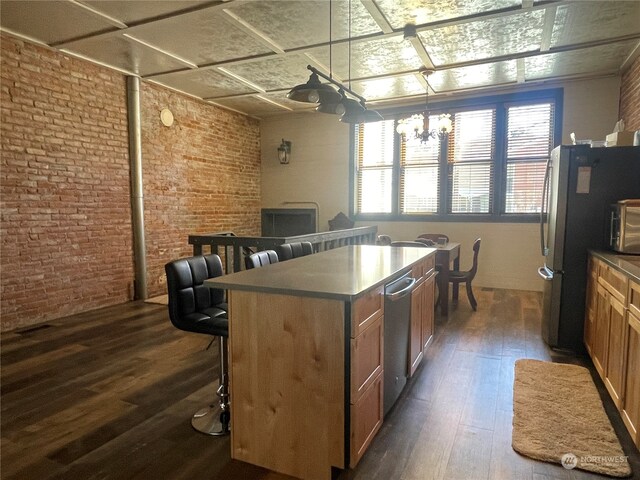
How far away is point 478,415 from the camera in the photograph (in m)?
2.30

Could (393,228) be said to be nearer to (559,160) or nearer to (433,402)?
(559,160)

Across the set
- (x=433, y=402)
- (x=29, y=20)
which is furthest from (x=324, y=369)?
(x=29, y=20)

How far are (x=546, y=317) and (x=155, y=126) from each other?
516 centimetres

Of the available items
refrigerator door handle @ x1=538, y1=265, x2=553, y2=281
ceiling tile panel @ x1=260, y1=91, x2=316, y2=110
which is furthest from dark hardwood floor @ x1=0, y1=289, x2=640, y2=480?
ceiling tile panel @ x1=260, y1=91, x2=316, y2=110

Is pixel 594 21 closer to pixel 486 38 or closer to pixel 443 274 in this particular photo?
pixel 486 38

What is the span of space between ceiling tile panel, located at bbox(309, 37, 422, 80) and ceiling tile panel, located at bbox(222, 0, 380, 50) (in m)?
0.29

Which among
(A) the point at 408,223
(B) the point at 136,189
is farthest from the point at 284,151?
(B) the point at 136,189

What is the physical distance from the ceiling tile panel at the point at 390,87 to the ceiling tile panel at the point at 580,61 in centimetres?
136

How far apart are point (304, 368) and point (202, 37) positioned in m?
3.50

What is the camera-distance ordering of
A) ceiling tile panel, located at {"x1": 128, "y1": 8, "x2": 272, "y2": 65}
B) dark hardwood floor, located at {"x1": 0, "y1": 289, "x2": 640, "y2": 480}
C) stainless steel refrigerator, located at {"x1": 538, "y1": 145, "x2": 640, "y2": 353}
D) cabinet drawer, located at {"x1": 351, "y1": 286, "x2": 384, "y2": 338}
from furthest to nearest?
ceiling tile panel, located at {"x1": 128, "y1": 8, "x2": 272, "y2": 65}
stainless steel refrigerator, located at {"x1": 538, "y1": 145, "x2": 640, "y2": 353}
dark hardwood floor, located at {"x1": 0, "y1": 289, "x2": 640, "y2": 480}
cabinet drawer, located at {"x1": 351, "y1": 286, "x2": 384, "y2": 338}

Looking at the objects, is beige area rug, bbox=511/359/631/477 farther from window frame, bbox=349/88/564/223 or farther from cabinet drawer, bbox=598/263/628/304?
window frame, bbox=349/88/564/223

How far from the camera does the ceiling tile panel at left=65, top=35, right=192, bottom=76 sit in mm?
3957

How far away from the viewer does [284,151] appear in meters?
7.20

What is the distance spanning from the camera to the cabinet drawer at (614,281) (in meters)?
2.21
